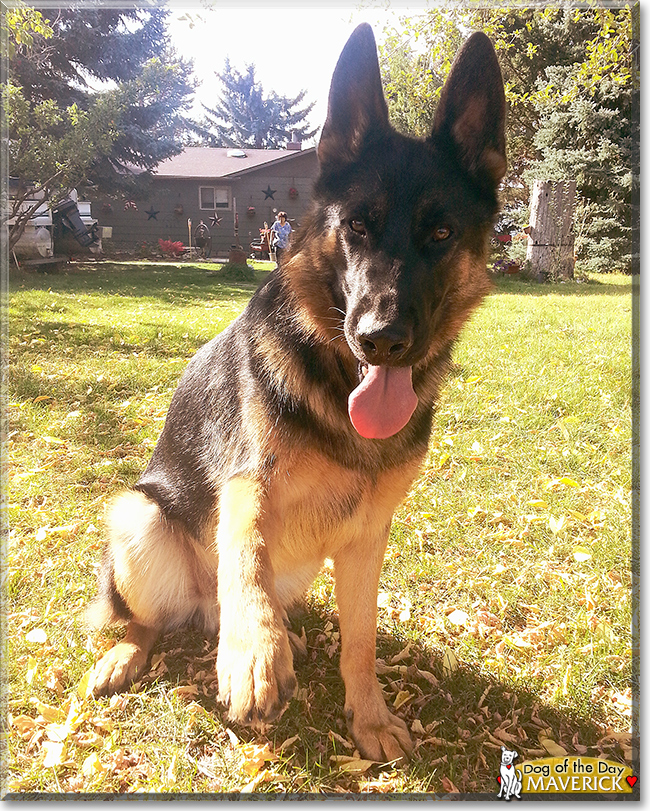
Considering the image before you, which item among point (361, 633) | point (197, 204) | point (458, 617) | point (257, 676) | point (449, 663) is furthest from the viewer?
point (197, 204)

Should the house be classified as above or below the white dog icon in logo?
above

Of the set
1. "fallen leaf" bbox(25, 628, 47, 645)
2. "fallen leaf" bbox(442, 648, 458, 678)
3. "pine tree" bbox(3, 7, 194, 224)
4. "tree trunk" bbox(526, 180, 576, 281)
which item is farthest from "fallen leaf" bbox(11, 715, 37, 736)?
"tree trunk" bbox(526, 180, 576, 281)

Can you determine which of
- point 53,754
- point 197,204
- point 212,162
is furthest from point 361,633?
point 212,162

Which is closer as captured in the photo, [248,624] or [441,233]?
[248,624]

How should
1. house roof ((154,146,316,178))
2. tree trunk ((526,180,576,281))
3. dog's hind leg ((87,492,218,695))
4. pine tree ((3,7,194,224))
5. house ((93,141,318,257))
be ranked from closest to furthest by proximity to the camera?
dog's hind leg ((87,492,218,695)), pine tree ((3,7,194,224)), house ((93,141,318,257)), house roof ((154,146,316,178)), tree trunk ((526,180,576,281))

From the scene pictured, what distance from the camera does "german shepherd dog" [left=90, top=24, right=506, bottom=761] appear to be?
1.89 m

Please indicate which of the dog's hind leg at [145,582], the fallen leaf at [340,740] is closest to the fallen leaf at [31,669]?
the dog's hind leg at [145,582]

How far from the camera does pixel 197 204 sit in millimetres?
9023

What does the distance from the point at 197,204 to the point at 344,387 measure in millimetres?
7873

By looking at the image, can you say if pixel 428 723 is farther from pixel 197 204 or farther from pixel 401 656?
pixel 197 204

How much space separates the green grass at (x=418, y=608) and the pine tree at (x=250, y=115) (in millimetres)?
2406

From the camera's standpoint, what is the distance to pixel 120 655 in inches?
95.8

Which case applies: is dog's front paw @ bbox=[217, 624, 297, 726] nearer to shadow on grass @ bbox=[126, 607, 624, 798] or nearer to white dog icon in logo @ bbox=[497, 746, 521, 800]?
shadow on grass @ bbox=[126, 607, 624, 798]

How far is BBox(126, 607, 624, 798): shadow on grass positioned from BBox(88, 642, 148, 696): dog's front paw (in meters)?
0.08
